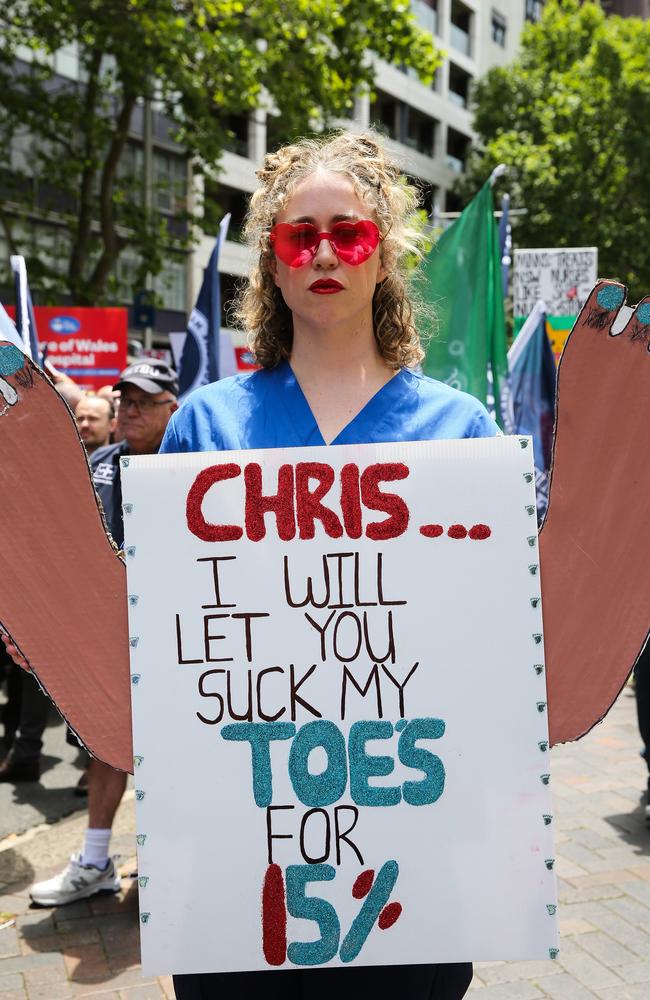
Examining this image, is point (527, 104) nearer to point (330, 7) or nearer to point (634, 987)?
point (330, 7)

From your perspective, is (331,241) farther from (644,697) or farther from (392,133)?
(392,133)

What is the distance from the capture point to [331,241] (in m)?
1.60

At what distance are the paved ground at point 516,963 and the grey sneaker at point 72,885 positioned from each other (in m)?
0.04

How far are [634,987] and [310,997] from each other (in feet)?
5.42

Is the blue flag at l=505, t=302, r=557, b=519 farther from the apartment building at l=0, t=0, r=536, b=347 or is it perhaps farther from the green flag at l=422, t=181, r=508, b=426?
the apartment building at l=0, t=0, r=536, b=347

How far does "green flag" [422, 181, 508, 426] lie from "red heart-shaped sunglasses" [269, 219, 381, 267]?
3424mm

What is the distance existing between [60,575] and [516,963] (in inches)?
84.1

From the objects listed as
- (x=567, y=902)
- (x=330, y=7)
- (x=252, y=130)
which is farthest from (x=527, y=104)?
(x=567, y=902)

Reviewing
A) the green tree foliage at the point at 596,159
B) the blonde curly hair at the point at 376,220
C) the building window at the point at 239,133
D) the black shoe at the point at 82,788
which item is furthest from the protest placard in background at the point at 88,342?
the building window at the point at 239,133

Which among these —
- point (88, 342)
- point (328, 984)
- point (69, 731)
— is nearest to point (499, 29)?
point (88, 342)

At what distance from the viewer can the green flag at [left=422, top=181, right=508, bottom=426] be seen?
507 cm

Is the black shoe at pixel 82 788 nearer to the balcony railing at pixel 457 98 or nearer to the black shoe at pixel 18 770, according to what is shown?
the black shoe at pixel 18 770

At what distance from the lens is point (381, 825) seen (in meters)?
1.51

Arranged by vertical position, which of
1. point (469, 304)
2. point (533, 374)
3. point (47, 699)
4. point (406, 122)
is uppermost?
point (406, 122)
